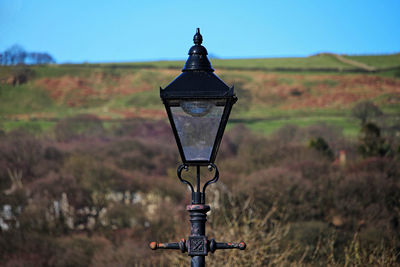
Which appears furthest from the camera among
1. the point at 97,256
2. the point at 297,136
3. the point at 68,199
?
the point at 297,136

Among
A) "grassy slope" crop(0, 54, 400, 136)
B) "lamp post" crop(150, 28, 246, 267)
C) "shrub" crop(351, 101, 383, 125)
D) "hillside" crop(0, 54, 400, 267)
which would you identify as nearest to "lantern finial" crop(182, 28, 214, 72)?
"lamp post" crop(150, 28, 246, 267)

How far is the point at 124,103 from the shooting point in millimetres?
76938

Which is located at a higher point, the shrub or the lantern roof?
the shrub

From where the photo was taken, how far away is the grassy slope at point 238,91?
65750 millimetres

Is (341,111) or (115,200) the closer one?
(115,200)

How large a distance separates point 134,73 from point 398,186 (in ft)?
197

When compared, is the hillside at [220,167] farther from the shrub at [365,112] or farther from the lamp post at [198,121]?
the lamp post at [198,121]

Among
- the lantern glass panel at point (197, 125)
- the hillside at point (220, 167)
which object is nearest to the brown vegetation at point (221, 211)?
the hillside at point (220, 167)

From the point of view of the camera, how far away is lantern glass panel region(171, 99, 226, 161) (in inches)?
184

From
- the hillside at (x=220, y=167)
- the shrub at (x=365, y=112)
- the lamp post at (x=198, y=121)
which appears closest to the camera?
the lamp post at (x=198, y=121)

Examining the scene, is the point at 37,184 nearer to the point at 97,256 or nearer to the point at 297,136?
the point at 97,256

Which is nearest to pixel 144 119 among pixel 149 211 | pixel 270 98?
pixel 270 98

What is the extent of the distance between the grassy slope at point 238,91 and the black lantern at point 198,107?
54850 millimetres

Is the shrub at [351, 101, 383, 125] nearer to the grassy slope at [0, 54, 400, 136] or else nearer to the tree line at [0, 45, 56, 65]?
the grassy slope at [0, 54, 400, 136]
